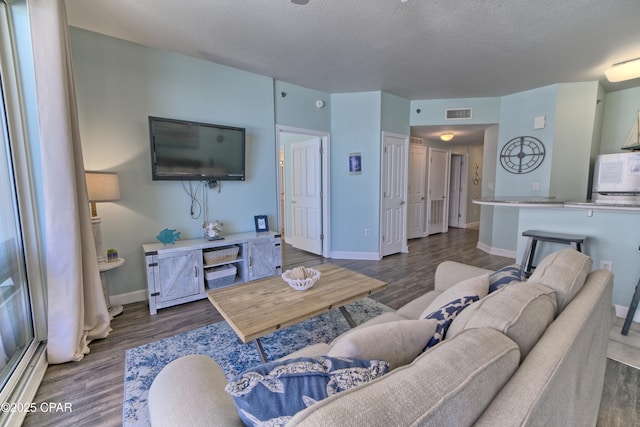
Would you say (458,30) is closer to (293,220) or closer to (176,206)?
(176,206)

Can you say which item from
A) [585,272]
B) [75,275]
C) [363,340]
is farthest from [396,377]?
[75,275]

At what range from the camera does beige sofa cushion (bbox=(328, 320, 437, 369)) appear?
805 mm

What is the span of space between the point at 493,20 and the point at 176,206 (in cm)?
358

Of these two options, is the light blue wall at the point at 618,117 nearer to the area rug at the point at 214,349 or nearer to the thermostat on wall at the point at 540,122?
the thermostat on wall at the point at 540,122

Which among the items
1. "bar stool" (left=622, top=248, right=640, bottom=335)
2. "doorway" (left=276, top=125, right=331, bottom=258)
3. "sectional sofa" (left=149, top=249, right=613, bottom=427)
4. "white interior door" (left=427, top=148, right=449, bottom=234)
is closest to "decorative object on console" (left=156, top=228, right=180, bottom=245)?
"doorway" (left=276, top=125, right=331, bottom=258)

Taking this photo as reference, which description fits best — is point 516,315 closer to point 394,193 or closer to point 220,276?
point 220,276

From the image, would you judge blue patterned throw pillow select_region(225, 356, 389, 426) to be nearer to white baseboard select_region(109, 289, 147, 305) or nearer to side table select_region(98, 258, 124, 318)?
side table select_region(98, 258, 124, 318)

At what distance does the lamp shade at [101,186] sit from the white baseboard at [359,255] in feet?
10.2

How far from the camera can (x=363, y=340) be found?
32.9 inches

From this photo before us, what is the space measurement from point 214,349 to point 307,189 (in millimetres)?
3185

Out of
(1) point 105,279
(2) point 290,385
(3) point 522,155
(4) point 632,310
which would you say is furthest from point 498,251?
(1) point 105,279

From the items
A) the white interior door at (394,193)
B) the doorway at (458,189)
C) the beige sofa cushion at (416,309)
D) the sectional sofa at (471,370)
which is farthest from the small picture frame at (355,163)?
the doorway at (458,189)

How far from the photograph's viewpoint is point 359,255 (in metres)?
4.55

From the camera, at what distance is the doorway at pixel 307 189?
176 inches
